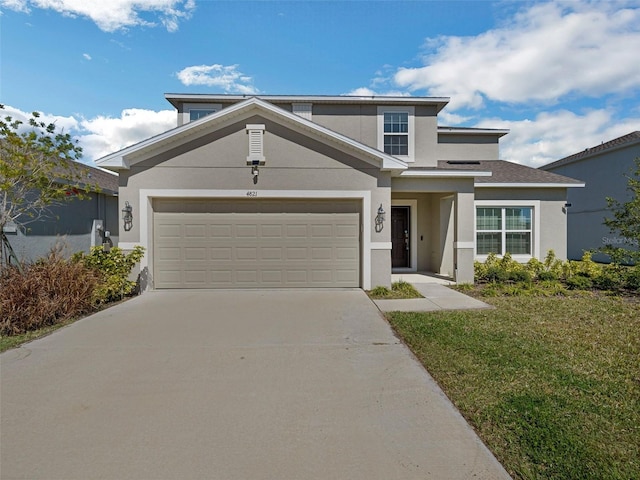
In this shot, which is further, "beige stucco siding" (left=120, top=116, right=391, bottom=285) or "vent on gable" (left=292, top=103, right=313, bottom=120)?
"vent on gable" (left=292, top=103, right=313, bottom=120)

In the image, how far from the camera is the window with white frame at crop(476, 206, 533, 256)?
12.1m

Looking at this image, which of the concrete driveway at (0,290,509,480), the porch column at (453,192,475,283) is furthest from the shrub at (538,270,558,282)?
the concrete driveway at (0,290,509,480)

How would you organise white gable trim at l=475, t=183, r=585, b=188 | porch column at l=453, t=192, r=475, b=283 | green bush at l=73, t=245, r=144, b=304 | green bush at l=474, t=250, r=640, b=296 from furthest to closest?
white gable trim at l=475, t=183, r=585, b=188 < porch column at l=453, t=192, r=475, b=283 < green bush at l=474, t=250, r=640, b=296 < green bush at l=73, t=245, r=144, b=304

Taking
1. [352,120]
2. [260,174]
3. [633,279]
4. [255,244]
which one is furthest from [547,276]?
[260,174]

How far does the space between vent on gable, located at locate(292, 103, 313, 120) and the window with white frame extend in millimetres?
6743

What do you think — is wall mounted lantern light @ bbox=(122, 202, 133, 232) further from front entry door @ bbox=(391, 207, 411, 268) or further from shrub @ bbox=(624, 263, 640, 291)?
shrub @ bbox=(624, 263, 640, 291)

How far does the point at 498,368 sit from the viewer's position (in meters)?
4.36

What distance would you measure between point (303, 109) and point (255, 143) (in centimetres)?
406

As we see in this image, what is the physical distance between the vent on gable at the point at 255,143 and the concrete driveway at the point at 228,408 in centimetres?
473

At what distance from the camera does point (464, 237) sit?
417 inches

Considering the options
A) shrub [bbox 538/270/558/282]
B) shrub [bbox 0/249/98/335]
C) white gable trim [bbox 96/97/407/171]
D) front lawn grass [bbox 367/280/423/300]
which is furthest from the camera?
shrub [bbox 538/270/558/282]

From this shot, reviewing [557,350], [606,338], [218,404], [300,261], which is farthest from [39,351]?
[606,338]

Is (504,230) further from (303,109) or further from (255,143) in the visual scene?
(255,143)

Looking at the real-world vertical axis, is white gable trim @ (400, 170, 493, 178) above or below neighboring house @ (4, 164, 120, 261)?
above
